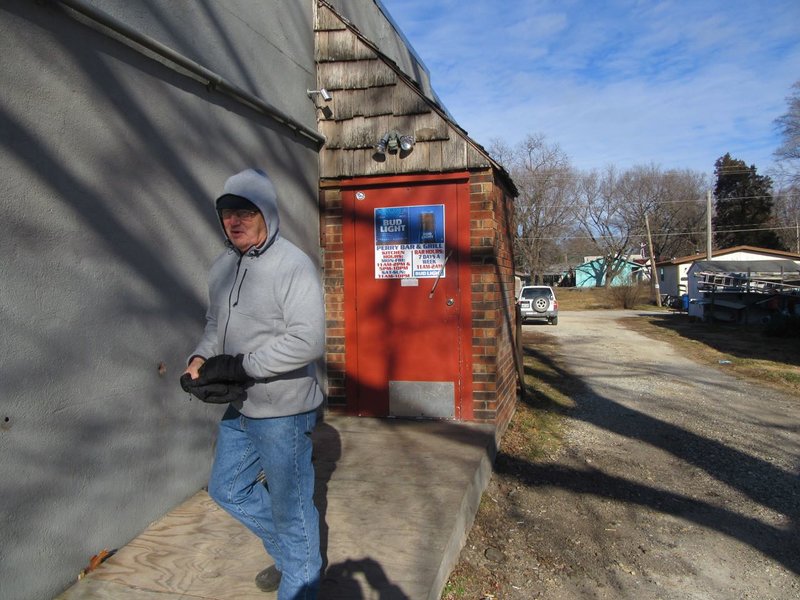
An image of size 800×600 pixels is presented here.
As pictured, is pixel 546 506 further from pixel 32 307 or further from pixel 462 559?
pixel 32 307

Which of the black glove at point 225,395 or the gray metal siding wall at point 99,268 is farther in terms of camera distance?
the gray metal siding wall at point 99,268

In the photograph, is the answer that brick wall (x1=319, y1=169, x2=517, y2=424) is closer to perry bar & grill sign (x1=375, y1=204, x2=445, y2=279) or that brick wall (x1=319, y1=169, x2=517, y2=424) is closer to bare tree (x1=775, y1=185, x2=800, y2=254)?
perry bar & grill sign (x1=375, y1=204, x2=445, y2=279)

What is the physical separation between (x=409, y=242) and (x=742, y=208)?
57.0 metres

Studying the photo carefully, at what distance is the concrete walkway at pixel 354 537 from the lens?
8.47 ft

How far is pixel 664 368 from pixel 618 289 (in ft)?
83.3

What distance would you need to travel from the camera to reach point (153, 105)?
3.20 m

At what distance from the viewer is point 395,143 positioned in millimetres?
A: 5148

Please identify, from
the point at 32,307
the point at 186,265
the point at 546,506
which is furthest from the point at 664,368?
the point at 32,307

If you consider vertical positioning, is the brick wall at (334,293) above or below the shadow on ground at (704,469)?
above

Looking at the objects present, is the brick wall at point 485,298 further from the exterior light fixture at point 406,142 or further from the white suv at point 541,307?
the white suv at point 541,307

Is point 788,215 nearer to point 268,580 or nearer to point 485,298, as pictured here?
point 485,298

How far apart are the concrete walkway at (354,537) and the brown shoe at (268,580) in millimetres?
34

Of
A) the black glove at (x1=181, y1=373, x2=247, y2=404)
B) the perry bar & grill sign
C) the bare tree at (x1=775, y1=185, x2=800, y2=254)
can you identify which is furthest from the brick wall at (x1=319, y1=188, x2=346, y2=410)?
the bare tree at (x1=775, y1=185, x2=800, y2=254)

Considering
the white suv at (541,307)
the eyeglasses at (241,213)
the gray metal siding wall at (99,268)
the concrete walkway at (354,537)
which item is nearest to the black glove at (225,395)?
the eyeglasses at (241,213)
